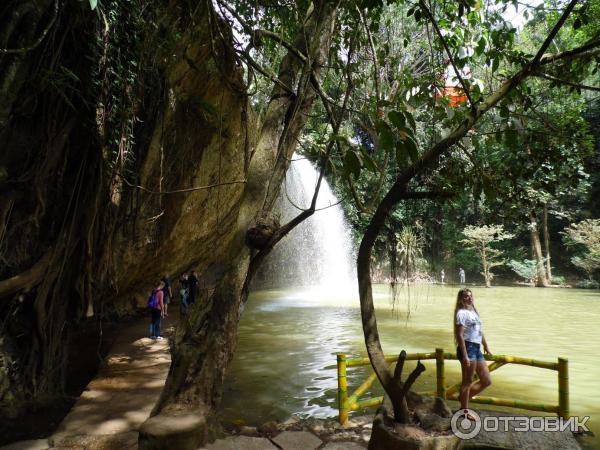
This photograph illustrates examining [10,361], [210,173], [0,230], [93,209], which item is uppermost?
[210,173]

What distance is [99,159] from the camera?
4293mm

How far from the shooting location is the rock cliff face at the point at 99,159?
10.8 feet

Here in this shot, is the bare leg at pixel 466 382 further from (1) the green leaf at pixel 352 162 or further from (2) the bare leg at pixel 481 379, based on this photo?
(1) the green leaf at pixel 352 162

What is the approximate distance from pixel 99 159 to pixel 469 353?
13.5 feet

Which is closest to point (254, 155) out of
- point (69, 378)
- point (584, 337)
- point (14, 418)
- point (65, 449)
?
point (65, 449)

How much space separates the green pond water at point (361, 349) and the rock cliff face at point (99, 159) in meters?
1.98

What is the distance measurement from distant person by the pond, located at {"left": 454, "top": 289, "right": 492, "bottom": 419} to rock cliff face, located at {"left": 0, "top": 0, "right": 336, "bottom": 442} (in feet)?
6.94

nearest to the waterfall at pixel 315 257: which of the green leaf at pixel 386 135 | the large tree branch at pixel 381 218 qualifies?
the large tree branch at pixel 381 218

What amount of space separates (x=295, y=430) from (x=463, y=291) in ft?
6.80

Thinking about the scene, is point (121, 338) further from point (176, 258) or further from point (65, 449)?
point (65, 449)

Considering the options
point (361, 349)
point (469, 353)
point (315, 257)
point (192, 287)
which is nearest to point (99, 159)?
point (469, 353)

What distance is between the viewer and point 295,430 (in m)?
3.82

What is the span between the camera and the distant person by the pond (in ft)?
13.0

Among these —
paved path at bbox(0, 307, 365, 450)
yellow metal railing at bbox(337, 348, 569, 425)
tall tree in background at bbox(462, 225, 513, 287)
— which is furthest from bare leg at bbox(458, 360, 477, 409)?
tall tree in background at bbox(462, 225, 513, 287)
